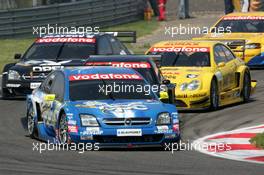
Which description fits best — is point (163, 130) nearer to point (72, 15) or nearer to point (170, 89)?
point (170, 89)

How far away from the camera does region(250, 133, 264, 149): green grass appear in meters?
14.0

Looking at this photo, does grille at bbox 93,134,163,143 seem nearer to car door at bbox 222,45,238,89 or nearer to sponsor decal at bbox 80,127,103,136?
sponsor decal at bbox 80,127,103,136

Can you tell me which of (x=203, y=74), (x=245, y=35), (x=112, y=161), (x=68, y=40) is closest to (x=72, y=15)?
(x=245, y=35)

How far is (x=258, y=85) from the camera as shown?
75.6 ft

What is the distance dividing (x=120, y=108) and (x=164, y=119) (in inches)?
24.1

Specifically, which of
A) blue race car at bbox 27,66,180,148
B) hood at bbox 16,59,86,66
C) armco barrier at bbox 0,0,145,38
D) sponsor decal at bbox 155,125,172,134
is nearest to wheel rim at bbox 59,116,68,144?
blue race car at bbox 27,66,180,148

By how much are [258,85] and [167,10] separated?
25.2 meters

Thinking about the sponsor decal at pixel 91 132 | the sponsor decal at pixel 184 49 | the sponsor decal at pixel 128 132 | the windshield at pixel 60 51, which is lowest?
the windshield at pixel 60 51

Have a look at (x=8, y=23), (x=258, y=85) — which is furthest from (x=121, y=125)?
(x=8, y=23)

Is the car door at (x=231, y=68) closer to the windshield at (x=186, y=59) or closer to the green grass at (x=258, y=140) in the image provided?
the windshield at (x=186, y=59)

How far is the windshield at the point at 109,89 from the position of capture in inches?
562

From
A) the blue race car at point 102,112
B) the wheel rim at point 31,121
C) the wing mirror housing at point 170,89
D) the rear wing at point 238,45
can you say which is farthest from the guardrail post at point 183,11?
the blue race car at point 102,112

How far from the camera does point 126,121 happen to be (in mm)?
13516

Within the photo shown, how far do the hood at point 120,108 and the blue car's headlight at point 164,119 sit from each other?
6 cm
